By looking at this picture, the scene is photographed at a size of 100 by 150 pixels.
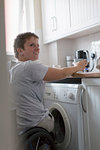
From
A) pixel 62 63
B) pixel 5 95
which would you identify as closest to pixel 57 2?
pixel 62 63

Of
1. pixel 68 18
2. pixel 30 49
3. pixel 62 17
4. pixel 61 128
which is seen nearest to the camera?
pixel 30 49

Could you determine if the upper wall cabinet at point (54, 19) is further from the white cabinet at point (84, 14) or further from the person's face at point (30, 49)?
the person's face at point (30, 49)

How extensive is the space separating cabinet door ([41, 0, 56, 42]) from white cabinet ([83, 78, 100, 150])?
1.44 meters

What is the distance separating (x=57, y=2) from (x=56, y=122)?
1816 millimetres

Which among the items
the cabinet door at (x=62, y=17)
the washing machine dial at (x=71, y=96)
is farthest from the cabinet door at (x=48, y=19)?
the washing machine dial at (x=71, y=96)

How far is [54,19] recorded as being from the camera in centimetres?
268

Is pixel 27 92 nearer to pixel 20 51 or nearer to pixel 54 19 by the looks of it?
pixel 20 51

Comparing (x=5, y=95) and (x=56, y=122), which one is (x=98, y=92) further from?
(x=5, y=95)

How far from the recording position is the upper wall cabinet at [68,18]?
6.57 feet

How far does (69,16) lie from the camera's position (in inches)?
93.6

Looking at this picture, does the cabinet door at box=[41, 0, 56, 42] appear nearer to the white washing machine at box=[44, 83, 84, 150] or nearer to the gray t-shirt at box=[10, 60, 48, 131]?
the white washing machine at box=[44, 83, 84, 150]

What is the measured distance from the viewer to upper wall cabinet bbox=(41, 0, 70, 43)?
246 cm

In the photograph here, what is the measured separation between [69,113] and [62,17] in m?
1.54

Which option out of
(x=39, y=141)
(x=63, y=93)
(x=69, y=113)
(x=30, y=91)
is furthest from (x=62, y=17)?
(x=39, y=141)
